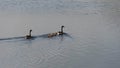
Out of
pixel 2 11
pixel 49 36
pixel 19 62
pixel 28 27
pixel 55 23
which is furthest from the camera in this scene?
pixel 2 11

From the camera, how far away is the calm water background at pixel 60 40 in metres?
11.2

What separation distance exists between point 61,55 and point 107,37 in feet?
12.2

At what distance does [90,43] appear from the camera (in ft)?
44.7

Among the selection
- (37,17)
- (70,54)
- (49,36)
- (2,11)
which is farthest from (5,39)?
(2,11)

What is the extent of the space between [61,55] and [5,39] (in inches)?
118

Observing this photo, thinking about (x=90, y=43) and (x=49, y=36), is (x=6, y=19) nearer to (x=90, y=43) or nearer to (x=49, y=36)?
(x=49, y=36)

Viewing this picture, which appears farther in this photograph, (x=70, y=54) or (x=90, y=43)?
(x=90, y=43)

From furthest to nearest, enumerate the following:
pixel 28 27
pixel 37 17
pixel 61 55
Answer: pixel 37 17, pixel 28 27, pixel 61 55

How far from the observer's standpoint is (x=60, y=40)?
14.0m

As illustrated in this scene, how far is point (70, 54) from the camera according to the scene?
1212 centimetres

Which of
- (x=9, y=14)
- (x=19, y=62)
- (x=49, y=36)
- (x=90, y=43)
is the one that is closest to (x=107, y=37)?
(x=90, y=43)

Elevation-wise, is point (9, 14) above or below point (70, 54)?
above

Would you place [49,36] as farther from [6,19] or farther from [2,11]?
[2,11]

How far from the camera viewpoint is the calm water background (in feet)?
36.6
